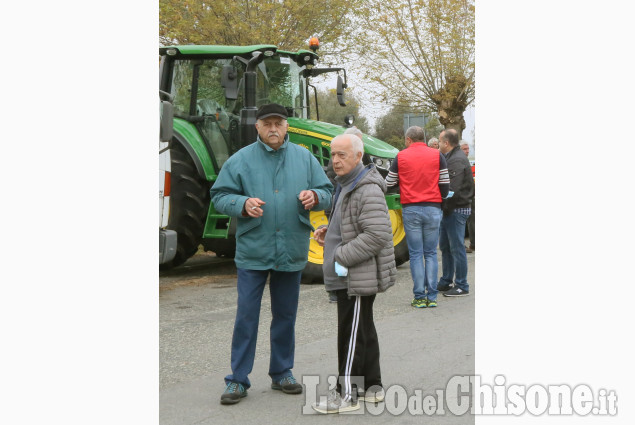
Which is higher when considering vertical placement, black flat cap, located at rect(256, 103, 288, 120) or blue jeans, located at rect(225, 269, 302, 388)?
black flat cap, located at rect(256, 103, 288, 120)

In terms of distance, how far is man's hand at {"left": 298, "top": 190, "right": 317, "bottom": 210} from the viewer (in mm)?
4516

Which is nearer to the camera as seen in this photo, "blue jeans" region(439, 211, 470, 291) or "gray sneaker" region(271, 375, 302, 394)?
"gray sneaker" region(271, 375, 302, 394)

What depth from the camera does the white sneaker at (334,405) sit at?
4.29 metres

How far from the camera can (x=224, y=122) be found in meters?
9.62

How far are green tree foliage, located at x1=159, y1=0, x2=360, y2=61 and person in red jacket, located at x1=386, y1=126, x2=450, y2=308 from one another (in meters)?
7.73

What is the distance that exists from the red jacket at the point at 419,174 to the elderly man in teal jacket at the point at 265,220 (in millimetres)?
3080

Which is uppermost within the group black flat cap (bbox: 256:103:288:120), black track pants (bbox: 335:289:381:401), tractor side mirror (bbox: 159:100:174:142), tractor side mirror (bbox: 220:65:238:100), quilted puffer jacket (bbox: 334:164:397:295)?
tractor side mirror (bbox: 220:65:238:100)

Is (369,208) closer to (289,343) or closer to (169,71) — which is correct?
(289,343)

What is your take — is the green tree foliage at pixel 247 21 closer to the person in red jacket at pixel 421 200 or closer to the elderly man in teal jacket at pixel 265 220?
the person in red jacket at pixel 421 200

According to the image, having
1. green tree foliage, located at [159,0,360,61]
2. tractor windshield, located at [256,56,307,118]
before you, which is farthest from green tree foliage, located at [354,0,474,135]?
tractor windshield, located at [256,56,307,118]

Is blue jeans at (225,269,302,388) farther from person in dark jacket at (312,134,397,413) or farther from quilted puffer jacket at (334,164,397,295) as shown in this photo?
quilted puffer jacket at (334,164,397,295)

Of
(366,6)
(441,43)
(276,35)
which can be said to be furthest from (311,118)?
(441,43)

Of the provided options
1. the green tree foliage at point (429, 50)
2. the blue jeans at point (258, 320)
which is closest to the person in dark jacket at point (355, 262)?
the blue jeans at point (258, 320)

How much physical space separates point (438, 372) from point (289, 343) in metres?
1.05
